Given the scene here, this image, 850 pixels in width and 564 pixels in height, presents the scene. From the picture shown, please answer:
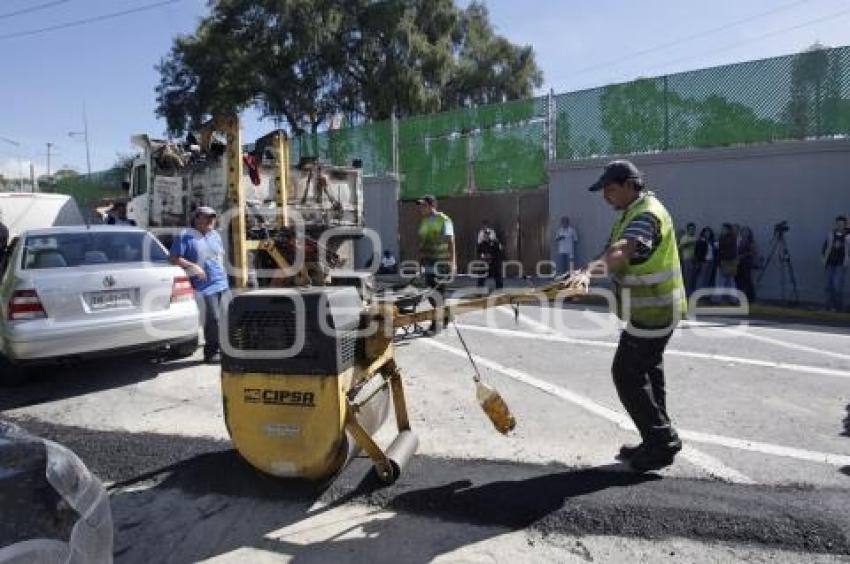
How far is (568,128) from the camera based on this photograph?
16375 mm

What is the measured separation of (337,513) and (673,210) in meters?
12.2

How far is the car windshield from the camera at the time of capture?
685 cm

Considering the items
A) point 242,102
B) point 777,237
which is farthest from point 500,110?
point 242,102

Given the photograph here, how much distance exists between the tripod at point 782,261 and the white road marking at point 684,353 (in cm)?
573

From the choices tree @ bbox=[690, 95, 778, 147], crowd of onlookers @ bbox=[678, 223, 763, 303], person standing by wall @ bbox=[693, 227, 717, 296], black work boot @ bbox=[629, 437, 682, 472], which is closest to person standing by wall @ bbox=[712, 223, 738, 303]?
crowd of onlookers @ bbox=[678, 223, 763, 303]

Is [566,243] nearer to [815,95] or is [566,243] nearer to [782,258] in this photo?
[782,258]

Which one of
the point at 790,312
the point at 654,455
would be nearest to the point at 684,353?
the point at 654,455

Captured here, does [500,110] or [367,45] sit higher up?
[367,45]

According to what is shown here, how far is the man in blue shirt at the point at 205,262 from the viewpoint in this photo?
7363 mm

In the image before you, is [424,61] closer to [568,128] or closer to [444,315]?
[568,128]

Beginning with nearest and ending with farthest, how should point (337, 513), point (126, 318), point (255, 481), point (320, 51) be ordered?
point (337, 513) → point (255, 481) → point (126, 318) → point (320, 51)

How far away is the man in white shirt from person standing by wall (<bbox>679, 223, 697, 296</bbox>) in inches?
103

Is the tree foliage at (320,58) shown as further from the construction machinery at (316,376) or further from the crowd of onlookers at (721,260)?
the construction machinery at (316,376)

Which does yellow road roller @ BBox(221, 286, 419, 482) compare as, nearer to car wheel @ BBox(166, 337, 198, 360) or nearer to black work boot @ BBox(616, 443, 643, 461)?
black work boot @ BBox(616, 443, 643, 461)
